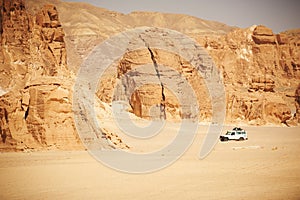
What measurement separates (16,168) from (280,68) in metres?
69.3

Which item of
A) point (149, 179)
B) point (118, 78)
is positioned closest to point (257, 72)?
point (118, 78)

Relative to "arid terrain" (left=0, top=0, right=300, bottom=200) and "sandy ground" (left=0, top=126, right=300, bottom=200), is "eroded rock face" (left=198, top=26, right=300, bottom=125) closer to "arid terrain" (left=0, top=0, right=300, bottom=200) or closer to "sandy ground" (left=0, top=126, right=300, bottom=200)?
"arid terrain" (left=0, top=0, right=300, bottom=200)

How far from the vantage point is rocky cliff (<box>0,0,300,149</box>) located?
17.8 m

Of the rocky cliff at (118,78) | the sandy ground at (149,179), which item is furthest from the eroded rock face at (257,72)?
the sandy ground at (149,179)

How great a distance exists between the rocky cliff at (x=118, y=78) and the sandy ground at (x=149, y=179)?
1.45 meters

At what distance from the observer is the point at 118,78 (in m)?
41.2

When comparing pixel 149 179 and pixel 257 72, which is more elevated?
pixel 149 179

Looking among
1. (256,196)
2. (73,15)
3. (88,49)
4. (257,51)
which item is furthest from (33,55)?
(73,15)

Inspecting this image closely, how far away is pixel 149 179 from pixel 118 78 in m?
28.8

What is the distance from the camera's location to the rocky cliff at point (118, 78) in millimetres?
17828

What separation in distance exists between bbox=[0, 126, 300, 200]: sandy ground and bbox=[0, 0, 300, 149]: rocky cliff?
1.45 metres

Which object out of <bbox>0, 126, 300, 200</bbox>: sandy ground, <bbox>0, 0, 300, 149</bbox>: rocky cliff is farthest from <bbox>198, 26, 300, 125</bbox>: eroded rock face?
<bbox>0, 126, 300, 200</bbox>: sandy ground

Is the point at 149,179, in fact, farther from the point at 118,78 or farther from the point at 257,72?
the point at 257,72

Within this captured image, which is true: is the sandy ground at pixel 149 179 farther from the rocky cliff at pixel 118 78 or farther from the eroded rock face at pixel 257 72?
the eroded rock face at pixel 257 72
